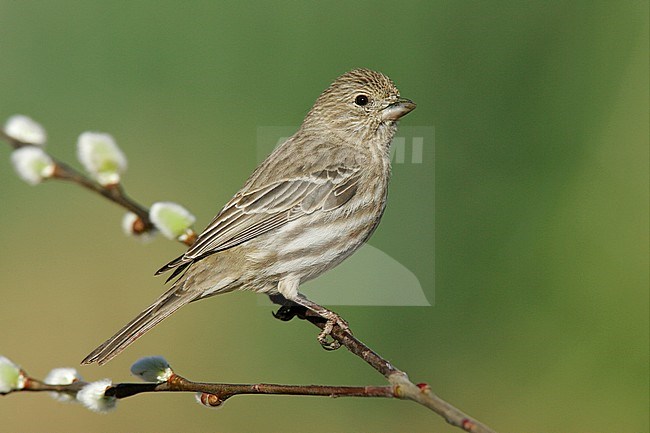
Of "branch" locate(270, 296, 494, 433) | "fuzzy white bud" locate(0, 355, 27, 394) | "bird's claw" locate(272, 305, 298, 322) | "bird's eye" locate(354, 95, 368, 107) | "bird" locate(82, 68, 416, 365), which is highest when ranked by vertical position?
"bird's eye" locate(354, 95, 368, 107)

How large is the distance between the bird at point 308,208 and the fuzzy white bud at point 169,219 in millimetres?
360

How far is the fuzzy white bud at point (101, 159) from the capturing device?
1.59 m

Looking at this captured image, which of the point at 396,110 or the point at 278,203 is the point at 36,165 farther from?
the point at 396,110

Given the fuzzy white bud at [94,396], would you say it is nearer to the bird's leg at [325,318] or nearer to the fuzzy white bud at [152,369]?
the fuzzy white bud at [152,369]

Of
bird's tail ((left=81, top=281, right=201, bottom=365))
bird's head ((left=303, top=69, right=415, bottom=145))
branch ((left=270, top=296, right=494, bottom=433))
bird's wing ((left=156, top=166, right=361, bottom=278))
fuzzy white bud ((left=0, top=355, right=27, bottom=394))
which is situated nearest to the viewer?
branch ((left=270, top=296, right=494, bottom=433))

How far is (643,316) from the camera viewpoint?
11.3ft

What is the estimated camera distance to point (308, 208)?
8.34 ft

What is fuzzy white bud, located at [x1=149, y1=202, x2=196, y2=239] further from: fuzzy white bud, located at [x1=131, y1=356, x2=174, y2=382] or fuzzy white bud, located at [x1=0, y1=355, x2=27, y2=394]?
fuzzy white bud, located at [x1=0, y1=355, x2=27, y2=394]

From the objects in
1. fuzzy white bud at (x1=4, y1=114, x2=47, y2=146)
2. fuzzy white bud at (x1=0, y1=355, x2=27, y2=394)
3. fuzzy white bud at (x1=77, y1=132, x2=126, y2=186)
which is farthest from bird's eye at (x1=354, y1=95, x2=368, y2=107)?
fuzzy white bud at (x1=0, y1=355, x2=27, y2=394)

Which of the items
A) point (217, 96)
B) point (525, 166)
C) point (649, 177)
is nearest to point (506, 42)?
point (525, 166)

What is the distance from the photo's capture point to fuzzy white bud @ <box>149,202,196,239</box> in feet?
5.63

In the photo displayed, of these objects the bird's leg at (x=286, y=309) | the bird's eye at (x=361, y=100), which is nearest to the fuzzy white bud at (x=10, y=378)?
the bird's leg at (x=286, y=309)

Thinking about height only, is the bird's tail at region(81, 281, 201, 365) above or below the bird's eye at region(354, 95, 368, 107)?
below

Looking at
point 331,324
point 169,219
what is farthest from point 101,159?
point 331,324
